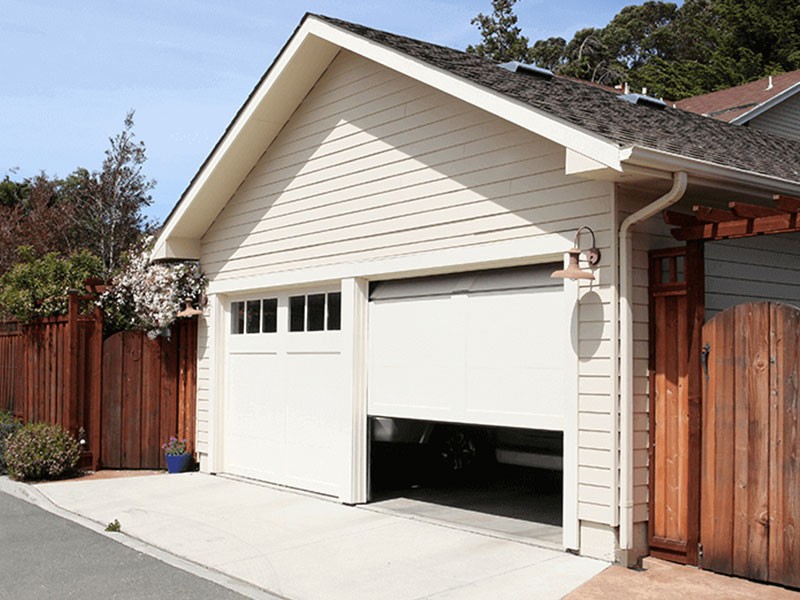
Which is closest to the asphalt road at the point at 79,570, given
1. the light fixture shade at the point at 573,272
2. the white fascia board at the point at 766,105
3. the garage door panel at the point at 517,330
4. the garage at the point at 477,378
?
the garage at the point at 477,378

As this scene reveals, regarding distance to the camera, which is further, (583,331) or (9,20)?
(9,20)

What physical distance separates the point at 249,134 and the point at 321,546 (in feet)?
18.0

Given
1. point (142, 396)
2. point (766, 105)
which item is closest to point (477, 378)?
point (142, 396)

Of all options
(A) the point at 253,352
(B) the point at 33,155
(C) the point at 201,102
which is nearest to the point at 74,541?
(A) the point at 253,352

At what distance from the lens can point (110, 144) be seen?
25.3m

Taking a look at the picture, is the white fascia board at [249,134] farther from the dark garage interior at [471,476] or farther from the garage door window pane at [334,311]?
the dark garage interior at [471,476]

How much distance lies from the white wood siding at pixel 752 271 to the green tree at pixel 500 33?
3253 centimetres

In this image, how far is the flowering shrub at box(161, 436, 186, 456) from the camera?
12500 millimetres

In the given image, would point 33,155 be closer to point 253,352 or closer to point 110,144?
point 110,144

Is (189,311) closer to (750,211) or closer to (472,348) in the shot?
(472,348)

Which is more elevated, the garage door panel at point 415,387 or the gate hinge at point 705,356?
the gate hinge at point 705,356

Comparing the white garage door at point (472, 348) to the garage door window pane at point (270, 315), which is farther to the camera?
the garage door window pane at point (270, 315)

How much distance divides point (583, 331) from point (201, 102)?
1161 cm

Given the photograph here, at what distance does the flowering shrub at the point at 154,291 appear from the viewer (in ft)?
40.8
